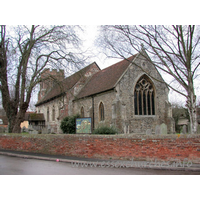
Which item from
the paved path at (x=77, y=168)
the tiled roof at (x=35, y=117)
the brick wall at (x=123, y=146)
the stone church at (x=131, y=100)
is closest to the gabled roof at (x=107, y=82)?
the stone church at (x=131, y=100)

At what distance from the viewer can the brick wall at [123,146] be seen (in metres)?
10.7

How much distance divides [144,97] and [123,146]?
1303cm

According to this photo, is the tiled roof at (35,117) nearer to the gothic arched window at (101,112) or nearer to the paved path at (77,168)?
the gothic arched window at (101,112)

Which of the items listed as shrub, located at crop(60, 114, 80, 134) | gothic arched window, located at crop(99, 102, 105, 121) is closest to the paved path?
shrub, located at crop(60, 114, 80, 134)

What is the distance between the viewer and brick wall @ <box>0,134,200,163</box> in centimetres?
1073

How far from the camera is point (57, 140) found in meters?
13.7

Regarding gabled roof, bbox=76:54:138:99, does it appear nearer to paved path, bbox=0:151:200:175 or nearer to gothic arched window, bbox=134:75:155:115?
gothic arched window, bbox=134:75:155:115

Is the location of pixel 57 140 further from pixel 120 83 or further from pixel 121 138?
pixel 120 83

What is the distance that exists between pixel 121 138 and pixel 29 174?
17.1ft

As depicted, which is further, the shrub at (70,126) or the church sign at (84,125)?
the shrub at (70,126)

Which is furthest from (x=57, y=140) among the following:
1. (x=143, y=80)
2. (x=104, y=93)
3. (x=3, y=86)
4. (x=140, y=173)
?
(x=143, y=80)

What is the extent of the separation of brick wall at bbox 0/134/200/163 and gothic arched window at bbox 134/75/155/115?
1138 centimetres

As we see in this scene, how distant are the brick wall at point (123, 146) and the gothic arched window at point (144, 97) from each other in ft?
37.3

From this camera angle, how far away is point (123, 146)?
11.7m
